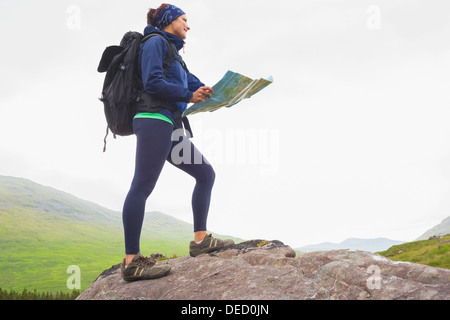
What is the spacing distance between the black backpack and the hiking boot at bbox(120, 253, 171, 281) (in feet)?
5.79

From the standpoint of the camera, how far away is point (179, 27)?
15.1 feet

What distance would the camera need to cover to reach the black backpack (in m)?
4.09

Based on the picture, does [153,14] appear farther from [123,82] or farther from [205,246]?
[205,246]

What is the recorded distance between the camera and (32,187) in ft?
509

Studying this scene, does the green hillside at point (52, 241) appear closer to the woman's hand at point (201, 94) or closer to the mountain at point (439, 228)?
the woman's hand at point (201, 94)

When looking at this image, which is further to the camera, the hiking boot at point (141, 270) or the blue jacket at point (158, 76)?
the hiking boot at point (141, 270)

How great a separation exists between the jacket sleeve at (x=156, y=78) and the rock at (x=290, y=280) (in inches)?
92.8

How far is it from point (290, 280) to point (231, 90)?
2485 millimetres

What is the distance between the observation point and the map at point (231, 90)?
156 inches

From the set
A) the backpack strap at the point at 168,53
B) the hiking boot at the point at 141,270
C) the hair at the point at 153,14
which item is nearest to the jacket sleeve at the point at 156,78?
the backpack strap at the point at 168,53

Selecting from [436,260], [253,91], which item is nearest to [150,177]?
[253,91]

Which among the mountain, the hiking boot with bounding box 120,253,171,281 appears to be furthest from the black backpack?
the mountain

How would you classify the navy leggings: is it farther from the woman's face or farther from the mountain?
the mountain
